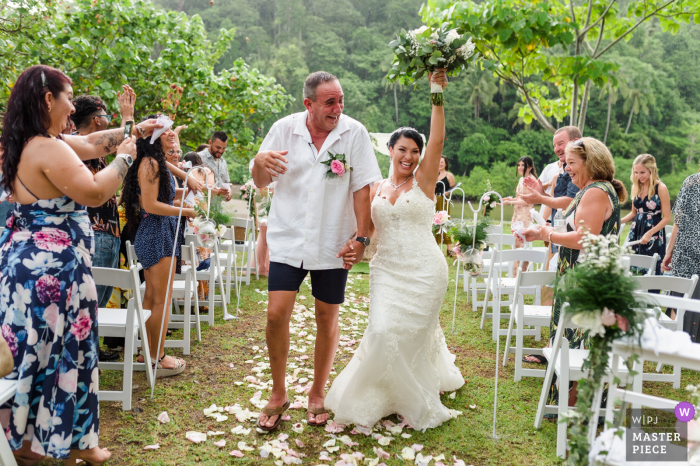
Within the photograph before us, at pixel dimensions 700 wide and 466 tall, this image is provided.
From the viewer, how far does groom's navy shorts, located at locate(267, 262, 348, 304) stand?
3.34 meters

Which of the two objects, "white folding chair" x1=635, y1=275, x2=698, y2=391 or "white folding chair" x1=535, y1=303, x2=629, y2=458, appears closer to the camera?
"white folding chair" x1=535, y1=303, x2=629, y2=458

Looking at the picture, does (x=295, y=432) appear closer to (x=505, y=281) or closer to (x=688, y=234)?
(x=505, y=281)

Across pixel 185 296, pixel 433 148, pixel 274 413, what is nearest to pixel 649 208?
pixel 433 148

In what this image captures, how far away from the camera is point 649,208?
21.6 ft

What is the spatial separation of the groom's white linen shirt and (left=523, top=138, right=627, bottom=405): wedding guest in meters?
1.34

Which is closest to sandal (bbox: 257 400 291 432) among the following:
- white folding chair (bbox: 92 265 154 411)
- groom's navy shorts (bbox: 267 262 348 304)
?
groom's navy shorts (bbox: 267 262 348 304)

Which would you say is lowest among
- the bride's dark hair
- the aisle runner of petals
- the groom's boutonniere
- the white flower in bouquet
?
the aisle runner of petals

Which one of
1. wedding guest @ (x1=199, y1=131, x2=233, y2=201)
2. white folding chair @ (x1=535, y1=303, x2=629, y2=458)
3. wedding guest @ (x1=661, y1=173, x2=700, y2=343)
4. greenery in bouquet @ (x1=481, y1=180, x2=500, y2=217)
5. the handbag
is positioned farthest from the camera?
wedding guest @ (x1=199, y1=131, x2=233, y2=201)

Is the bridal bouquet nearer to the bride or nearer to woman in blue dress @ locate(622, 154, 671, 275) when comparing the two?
the bride

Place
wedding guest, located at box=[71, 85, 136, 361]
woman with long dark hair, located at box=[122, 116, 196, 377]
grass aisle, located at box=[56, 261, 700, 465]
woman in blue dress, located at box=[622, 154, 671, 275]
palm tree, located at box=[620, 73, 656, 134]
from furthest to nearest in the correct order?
palm tree, located at box=[620, 73, 656, 134] < woman in blue dress, located at box=[622, 154, 671, 275] < woman with long dark hair, located at box=[122, 116, 196, 377] < wedding guest, located at box=[71, 85, 136, 361] < grass aisle, located at box=[56, 261, 700, 465]

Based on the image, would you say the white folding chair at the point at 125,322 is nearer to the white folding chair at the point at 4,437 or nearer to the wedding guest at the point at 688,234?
the white folding chair at the point at 4,437

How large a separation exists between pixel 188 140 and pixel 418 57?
349 inches

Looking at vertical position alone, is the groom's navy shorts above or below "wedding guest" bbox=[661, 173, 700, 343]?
below

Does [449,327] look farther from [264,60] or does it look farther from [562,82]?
[264,60]
